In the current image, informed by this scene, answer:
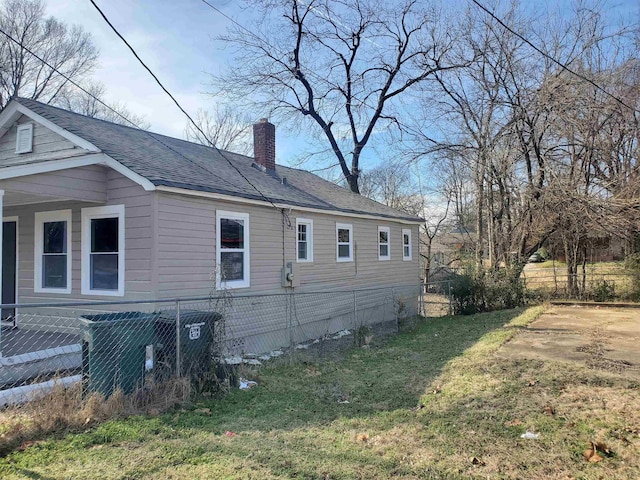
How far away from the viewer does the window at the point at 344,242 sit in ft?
40.3

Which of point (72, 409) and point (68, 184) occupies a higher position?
point (68, 184)

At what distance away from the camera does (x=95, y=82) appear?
2558cm

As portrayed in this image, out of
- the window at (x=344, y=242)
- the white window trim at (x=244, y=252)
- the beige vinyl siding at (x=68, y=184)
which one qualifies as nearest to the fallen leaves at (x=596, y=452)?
the white window trim at (x=244, y=252)

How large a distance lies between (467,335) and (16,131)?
1067cm

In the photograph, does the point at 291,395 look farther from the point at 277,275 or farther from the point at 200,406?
the point at 277,275

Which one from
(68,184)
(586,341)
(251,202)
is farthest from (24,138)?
(586,341)

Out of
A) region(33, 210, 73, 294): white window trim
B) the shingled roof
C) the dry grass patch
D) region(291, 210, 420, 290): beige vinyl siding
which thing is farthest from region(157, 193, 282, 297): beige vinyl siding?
the dry grass patch

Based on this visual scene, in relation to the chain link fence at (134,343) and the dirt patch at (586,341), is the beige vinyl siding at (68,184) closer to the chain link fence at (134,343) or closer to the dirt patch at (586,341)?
the chain link fence at (134,343)

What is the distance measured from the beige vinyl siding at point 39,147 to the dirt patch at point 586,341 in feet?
27.9

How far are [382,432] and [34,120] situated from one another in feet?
28.5

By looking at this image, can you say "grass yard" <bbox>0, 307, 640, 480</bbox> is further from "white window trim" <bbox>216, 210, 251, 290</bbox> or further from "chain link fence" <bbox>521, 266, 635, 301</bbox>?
"chain link fence" <bbox>521, 266, 635, 301</bbox>

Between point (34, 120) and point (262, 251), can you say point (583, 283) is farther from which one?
point (34, 120)

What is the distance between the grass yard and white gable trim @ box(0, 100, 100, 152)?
5027 millimetres

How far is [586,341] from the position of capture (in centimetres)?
818
